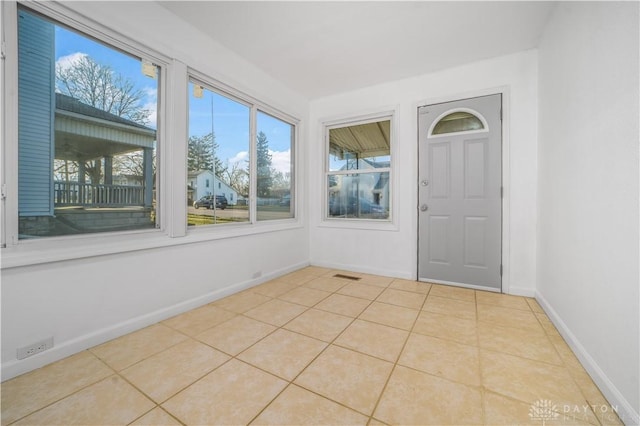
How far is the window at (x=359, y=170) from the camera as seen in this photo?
374 cm

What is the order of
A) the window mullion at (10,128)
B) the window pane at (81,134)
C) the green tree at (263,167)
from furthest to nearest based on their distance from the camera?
the green tree at (263,167), the window pane at (81,134), the window mullion at (10,128)

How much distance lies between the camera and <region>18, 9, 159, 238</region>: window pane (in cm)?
164

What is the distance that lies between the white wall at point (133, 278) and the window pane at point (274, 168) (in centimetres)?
40

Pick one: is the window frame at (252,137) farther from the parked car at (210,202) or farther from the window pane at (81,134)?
the window pane at (81,134)

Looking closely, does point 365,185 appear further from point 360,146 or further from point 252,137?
point 252,137

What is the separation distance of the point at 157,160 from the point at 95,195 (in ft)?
1.87

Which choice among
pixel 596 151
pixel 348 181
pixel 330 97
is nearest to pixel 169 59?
pixel 330 97

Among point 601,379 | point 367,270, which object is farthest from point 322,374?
point 367,270

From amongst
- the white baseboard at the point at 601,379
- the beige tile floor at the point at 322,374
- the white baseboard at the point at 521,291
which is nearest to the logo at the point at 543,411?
the beige tile floor at the point at 322,374

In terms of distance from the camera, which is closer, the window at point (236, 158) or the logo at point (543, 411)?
the logo at point (543, 411)

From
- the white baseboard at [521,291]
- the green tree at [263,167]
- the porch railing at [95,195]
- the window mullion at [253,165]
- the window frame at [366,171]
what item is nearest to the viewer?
the porch railing at [95,195]

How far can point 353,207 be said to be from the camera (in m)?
4.02

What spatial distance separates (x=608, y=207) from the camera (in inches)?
55.4

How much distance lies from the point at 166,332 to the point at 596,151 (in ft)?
10.6
